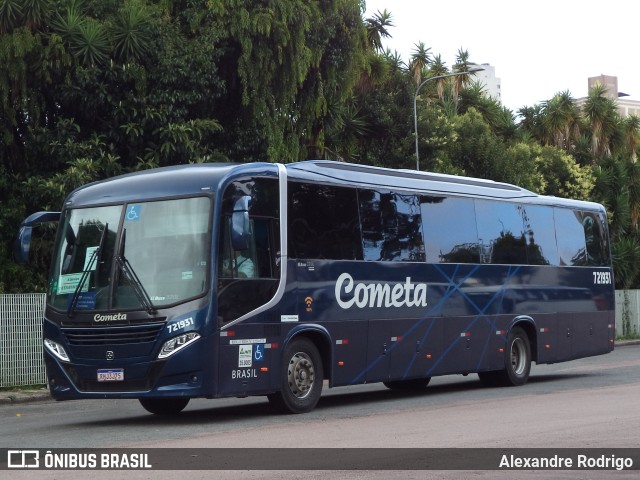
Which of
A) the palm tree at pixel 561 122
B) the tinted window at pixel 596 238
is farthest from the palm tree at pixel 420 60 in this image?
the tinted window at pixel 596 238

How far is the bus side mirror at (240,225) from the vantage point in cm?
1453

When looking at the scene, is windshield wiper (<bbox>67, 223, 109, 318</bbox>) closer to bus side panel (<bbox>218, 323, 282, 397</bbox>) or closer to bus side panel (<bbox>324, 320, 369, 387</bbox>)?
bus side panel (<bbox>218, 323, 282, 397</bbox>)

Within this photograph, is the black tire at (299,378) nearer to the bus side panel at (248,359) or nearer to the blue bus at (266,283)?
the blue bus at (266,283)

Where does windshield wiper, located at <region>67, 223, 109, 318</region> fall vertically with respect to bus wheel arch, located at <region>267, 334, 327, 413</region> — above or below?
above

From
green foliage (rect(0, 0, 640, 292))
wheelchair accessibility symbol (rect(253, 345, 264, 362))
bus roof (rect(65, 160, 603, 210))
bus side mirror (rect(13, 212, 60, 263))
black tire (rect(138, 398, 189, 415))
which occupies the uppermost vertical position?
green foliage (rect(0, 0, 640, 292))

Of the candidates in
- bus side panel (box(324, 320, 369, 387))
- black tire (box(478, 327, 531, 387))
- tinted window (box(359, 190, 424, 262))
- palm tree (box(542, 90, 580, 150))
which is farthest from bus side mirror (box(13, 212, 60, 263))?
palm tree (box(542, 90, 580, 150))

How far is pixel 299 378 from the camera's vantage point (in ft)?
51.9

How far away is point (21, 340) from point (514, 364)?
9.34 m

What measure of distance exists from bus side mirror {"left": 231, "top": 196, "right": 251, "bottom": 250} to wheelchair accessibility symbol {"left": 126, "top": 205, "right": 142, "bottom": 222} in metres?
1.20

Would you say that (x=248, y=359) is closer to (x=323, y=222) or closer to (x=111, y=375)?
(x=111, y=375)

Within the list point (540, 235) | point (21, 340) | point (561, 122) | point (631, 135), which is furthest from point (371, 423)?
point (631, 135)

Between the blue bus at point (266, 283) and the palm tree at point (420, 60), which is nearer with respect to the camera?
the blue bus at point (266, 283)

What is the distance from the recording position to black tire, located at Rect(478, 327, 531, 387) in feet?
68.5

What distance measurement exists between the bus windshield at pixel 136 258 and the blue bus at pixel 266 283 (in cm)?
2
